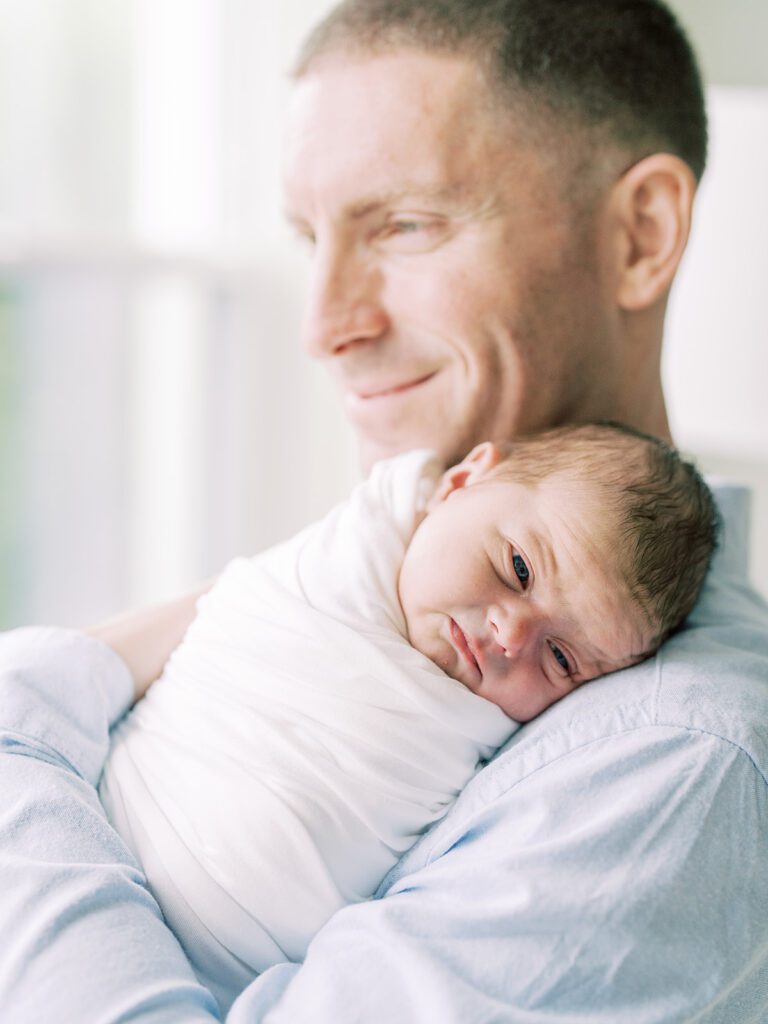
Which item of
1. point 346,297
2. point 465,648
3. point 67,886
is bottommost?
point 67,886

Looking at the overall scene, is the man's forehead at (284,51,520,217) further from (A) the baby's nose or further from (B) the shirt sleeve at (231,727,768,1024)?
(B) the shirt sleeve at (231,727,768,1024)

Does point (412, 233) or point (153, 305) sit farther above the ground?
point (412, 233)

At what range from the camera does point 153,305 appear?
2914 mm

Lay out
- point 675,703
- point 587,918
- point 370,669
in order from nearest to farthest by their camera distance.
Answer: point 587,918, point 675,703, point 370,669

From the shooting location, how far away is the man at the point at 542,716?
2.61ft

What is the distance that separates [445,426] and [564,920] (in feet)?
2.31

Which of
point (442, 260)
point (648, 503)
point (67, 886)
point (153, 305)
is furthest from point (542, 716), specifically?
point (153, 305)

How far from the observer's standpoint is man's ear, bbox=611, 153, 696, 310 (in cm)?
132

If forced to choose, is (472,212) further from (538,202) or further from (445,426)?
(445,426)

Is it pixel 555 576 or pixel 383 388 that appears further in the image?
pixel 383 388

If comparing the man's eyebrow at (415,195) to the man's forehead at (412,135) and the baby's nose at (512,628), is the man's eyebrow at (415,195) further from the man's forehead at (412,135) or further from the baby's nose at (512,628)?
the baby's nose at (512,628)

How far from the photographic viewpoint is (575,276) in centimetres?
132

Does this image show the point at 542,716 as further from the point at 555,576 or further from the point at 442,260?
the point at 442,260

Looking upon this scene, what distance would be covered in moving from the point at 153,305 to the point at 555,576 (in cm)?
210
